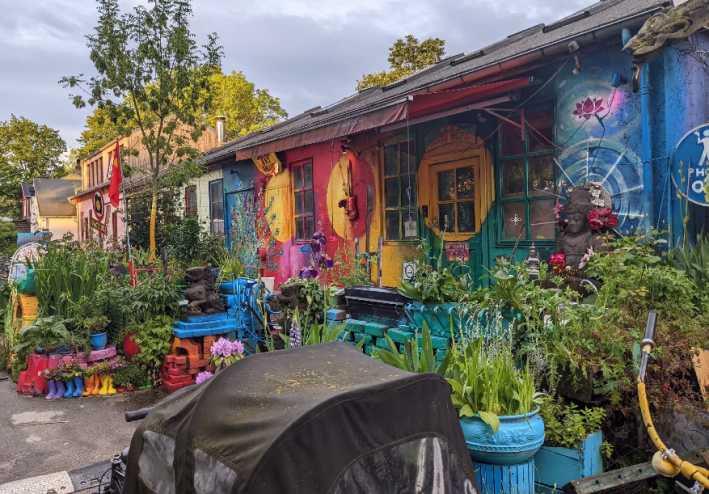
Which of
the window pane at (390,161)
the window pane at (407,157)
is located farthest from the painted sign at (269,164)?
the window pane at (407,157)

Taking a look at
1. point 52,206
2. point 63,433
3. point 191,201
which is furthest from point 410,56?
point 52,206

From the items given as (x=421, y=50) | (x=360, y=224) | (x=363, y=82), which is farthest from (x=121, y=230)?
(x=360, y=224)

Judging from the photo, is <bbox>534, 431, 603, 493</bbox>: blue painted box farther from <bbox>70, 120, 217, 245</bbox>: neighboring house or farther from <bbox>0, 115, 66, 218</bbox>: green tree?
<bbox>0, 115, 66, 218</bbox>: green tree

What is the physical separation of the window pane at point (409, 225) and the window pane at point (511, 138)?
184 cm

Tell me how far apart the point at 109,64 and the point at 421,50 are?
15736mm

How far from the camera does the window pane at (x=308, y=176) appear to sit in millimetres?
10539

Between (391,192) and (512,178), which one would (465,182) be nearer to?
(512,178)

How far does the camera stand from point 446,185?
7.67 metres

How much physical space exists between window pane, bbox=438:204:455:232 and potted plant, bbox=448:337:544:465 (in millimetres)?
4519

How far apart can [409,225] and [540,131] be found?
2534mm

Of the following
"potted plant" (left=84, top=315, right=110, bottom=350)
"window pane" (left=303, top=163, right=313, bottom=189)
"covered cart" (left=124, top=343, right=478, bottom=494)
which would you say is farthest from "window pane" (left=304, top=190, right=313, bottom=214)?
"covered cart" (left=124, top=343, right=478, bottom=494)

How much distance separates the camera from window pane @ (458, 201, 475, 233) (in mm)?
7262

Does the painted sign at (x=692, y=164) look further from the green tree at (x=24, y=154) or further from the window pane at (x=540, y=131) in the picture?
the green tree at (x=24, y=154)

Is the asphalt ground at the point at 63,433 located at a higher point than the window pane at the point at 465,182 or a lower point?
lower
